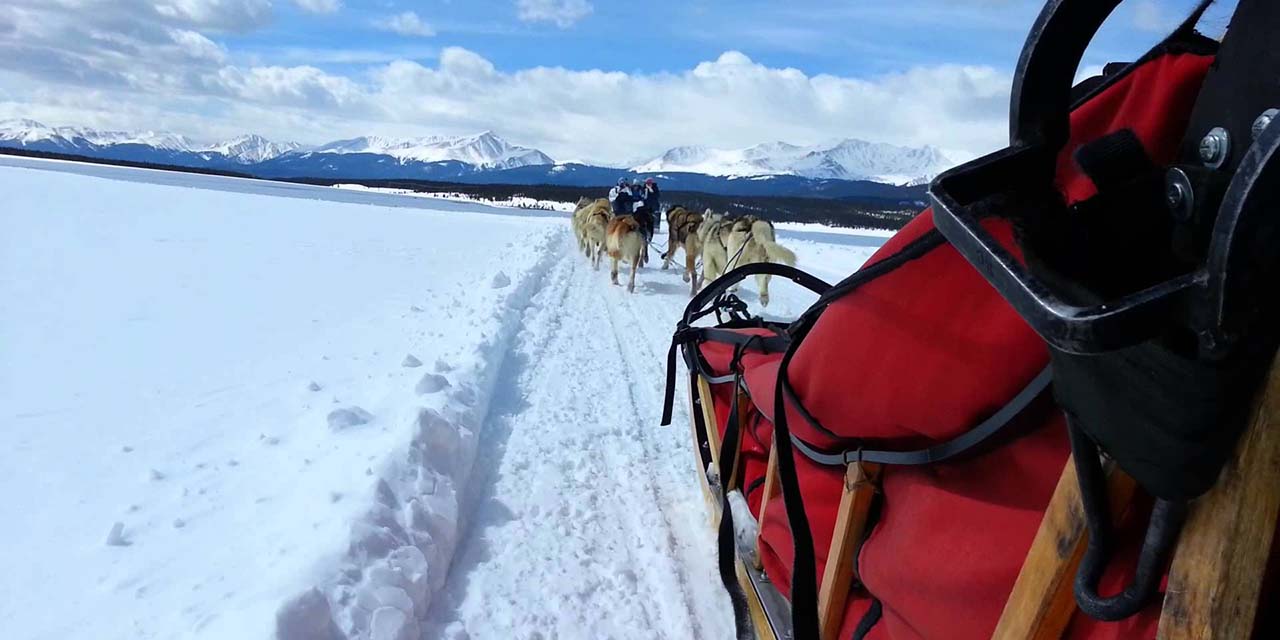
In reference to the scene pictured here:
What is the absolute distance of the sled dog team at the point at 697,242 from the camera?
9141mm

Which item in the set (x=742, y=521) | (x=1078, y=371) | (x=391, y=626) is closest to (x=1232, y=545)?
(x=1078, y=371)

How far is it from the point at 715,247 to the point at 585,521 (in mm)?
7581

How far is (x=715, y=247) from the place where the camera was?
414 inches

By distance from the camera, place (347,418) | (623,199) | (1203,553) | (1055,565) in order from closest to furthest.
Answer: (1203,553) → (1055,565) → (347,418) → (623,199)

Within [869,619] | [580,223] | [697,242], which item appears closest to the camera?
[869,619]

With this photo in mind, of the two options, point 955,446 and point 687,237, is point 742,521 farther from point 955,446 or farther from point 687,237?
point 687,237

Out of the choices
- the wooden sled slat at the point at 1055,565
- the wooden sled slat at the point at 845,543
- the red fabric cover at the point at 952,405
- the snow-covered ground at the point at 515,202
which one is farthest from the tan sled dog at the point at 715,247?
the snow-covered ground at the point at 515,202

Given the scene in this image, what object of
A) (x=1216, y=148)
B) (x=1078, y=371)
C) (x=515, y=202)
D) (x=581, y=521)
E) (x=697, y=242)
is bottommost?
(x=515, y=202)

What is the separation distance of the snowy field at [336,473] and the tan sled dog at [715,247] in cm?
261

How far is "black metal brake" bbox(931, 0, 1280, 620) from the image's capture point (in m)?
0.63

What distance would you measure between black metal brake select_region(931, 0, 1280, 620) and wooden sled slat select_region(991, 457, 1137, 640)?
27 millimetres

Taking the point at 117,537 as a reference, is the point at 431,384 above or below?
above

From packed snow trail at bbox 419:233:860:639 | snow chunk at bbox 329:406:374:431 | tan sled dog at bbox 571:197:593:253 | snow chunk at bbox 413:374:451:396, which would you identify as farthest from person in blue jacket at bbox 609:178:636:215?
snow chunk at bbox 329:406:374:431

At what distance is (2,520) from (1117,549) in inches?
149
